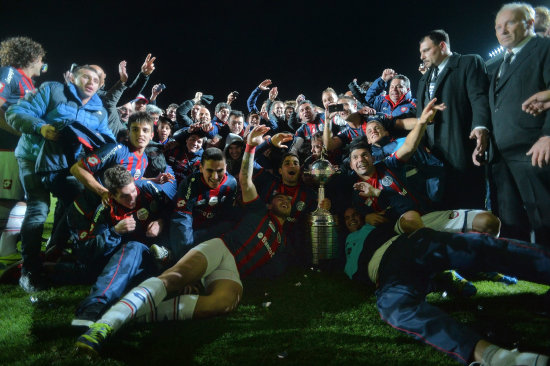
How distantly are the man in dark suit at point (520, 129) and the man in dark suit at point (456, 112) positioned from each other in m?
0.31

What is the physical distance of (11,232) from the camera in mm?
4609

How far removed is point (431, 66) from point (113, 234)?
4.07 m

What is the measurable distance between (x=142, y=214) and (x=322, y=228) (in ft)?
6.76

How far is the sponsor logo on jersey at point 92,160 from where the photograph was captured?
3938 millimetres

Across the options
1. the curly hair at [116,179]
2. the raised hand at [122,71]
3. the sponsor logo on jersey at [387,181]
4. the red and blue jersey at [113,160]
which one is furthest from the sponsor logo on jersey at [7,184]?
the sponsor logo on jersey at [387,181]

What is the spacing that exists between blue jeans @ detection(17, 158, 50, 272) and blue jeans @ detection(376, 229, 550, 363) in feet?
11.7

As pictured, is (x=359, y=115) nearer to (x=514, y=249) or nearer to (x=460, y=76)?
(x=460, y=76)

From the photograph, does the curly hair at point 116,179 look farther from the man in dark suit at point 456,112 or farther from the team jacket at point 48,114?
the man in dark suit at point 456,112

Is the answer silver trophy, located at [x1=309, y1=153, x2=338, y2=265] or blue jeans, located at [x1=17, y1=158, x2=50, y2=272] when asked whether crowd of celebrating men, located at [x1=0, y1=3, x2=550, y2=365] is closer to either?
blue jeans, located at [x1=17, y1=158, x2=50, y2=272]

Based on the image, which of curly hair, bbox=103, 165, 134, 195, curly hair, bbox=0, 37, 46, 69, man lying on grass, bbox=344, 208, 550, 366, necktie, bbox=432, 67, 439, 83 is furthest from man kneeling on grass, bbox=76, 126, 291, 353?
curly hair, bbox=0, 37, 46, 69

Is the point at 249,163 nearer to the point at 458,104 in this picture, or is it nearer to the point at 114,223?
the point at 114,223

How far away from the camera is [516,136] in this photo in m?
3.13

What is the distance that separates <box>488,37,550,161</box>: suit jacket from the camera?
9.95 ft

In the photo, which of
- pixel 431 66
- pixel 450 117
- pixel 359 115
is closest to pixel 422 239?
pixel 450 117
